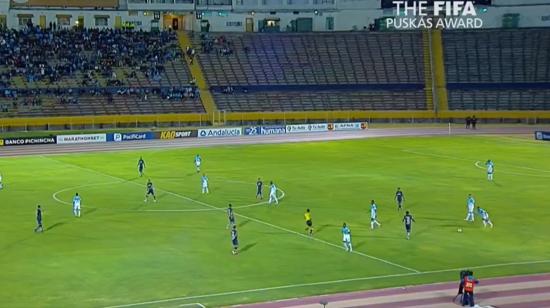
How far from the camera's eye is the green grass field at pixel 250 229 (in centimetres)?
2939

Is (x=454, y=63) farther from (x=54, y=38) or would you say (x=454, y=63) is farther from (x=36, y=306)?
(x=36, y=306)

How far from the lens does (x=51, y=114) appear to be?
89.1 m

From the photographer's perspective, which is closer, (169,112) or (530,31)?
(169,112)

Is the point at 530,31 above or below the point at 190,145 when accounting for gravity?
above

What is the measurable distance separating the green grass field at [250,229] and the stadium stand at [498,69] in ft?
118

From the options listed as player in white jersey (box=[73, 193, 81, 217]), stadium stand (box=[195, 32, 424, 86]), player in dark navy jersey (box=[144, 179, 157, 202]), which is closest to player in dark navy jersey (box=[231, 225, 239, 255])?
player in white jersey (box=[73, 193, 81, 217])

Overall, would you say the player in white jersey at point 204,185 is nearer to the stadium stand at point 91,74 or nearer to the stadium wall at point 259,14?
the stadium stand at point 91,74

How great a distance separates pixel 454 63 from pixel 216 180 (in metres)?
59.7

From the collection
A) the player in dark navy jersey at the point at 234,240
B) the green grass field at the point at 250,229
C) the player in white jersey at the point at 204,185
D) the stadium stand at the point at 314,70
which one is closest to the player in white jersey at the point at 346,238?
the green grass field at the point at 250,229

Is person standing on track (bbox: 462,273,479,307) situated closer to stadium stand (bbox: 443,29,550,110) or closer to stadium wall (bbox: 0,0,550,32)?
stadium stand (bbox: 443,29,550,110)

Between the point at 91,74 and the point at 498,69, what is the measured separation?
50552 mm

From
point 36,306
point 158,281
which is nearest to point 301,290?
point 158,281

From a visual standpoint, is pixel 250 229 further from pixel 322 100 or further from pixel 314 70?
pixel 314 70

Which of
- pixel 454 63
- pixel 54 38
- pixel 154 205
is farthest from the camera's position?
pixel 454 63
